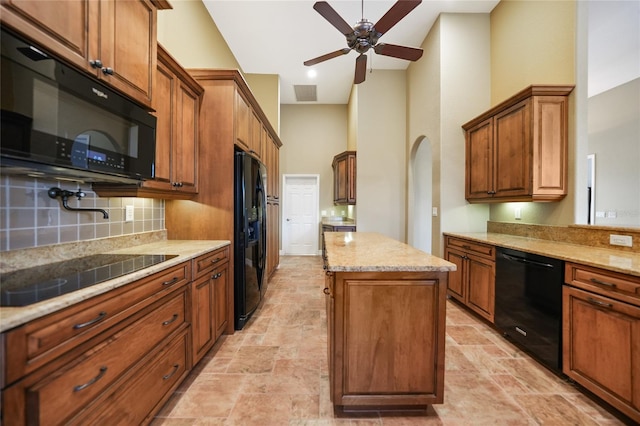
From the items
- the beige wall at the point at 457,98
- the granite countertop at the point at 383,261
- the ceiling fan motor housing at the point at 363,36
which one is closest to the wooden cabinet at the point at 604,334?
the granite countertop at the point at 383,261

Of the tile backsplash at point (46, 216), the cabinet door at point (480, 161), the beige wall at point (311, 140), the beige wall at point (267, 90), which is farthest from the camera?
the beige wall at point (311, 140)

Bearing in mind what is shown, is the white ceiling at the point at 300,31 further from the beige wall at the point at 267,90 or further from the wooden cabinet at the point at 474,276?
the wooden cabinet at the point at 474,276

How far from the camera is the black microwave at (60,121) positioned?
92 cm

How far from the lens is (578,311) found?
65.8 inches

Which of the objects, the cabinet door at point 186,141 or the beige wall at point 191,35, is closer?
the cabinet door at point 186,141

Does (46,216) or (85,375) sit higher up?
(46,216)

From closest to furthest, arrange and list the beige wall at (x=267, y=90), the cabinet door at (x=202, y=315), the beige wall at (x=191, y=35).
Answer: the cabinet door at (x=202, y=315)
the beige wall at (x=191, y=35)
the beige wall at (x=267, y=90)

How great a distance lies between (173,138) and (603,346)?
10.8 feet

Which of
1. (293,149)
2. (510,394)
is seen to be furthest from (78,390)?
(293,149)

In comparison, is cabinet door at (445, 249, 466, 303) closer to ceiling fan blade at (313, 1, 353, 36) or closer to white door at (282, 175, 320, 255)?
ceiling fan blade at (313, 1, 353, 36)

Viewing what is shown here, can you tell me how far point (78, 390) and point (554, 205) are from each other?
380 cm

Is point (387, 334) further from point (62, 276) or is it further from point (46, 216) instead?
point (46, 216)

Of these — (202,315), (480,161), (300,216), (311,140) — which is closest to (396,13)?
(480,161)

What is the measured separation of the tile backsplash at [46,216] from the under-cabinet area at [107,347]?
353 millimetres
